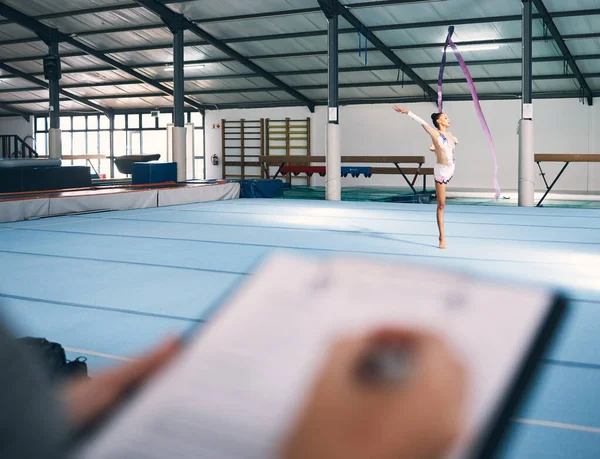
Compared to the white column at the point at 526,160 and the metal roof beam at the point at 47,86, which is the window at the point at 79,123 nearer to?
the metal roof beam at the point at 47,86

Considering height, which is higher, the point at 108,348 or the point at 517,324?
the point at 517,324

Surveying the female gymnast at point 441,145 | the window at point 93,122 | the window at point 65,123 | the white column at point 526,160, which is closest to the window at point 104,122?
the window at point 93,122

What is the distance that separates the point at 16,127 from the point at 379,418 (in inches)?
1062

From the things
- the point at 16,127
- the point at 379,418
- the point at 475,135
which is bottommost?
the point at 379,418

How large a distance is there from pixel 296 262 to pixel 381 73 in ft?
54.9

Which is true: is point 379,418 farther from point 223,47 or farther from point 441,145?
point 223,47

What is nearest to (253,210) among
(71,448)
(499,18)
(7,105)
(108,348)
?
(499,18)

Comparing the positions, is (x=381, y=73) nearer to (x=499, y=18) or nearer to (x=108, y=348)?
(x=499, y=18)

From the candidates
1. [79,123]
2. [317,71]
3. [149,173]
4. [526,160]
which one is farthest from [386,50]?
[79,123]

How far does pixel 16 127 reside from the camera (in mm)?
25422

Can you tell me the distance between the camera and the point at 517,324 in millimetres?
2012

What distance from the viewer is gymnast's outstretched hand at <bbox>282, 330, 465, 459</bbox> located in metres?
1.14

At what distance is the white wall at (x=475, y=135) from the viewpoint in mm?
18047

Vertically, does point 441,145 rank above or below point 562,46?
below
